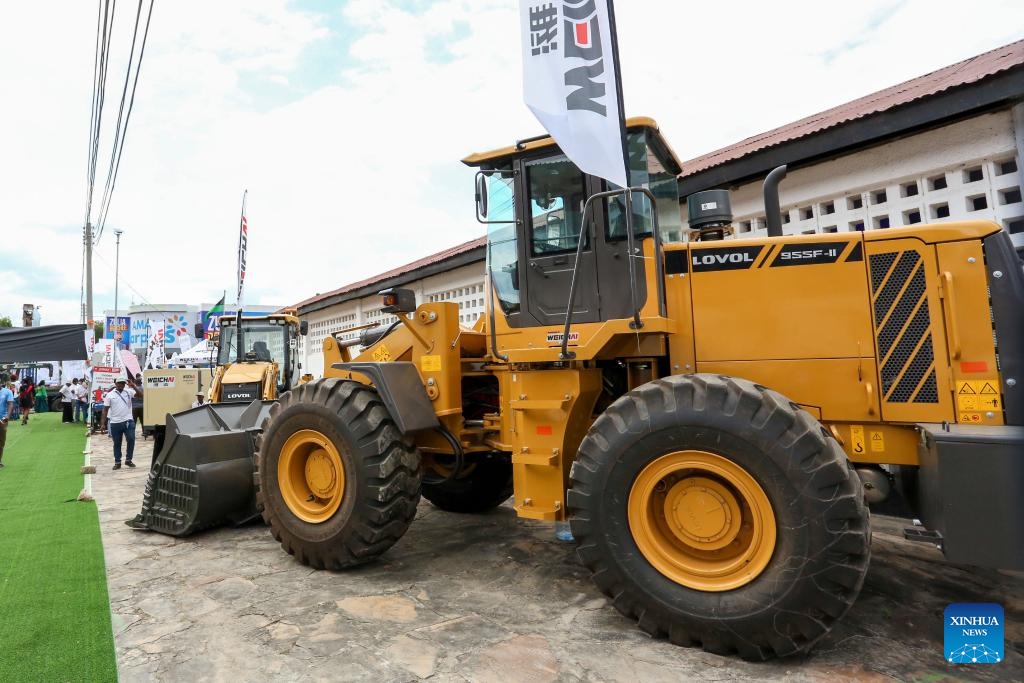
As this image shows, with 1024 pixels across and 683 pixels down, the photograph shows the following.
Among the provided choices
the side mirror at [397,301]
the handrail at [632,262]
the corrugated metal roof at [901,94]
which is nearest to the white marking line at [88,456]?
the side mirror at [397,301]

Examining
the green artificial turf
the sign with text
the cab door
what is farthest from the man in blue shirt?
the cab door

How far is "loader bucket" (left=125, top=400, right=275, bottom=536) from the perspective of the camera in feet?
16.3

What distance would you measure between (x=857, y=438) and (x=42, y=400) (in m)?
33.4

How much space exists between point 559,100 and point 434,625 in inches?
123

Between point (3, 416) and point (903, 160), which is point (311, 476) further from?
point (3, 416)

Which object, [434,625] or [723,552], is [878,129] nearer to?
[723,552]

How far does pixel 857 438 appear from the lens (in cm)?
319

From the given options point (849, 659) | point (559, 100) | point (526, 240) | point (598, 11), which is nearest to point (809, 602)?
point (849, 659)

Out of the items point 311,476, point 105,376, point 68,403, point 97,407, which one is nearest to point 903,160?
point 311,476

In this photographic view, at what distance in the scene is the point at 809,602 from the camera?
8.60 feet

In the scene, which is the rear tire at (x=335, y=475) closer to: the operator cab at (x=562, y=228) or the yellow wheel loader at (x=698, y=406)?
the yellow wheel loader at (x=698, y=406)

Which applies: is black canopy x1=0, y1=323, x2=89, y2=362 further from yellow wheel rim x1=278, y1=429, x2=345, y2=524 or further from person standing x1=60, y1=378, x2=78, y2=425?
yellow wheel rim x1=278, y1=429, x2=345, y2=524

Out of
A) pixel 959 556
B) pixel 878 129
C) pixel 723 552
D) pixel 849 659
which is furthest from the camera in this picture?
pixel 878 129

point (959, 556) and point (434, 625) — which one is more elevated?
point (959, 556)
